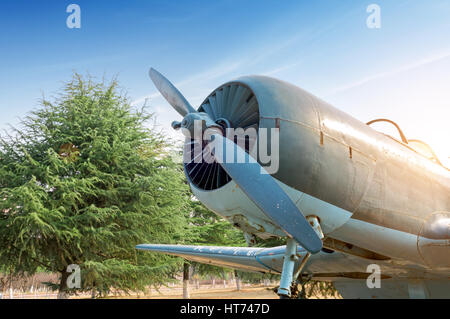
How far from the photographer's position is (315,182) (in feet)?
13.1

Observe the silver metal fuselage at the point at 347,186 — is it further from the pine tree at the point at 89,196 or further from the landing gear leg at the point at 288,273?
the pine tree at the point at 89,196

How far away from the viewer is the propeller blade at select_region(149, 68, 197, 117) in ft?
16.1

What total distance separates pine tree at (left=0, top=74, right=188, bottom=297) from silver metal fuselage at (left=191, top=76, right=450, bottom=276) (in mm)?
9407

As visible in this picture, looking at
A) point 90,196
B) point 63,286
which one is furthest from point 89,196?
point 63,286

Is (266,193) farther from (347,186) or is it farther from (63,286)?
(63,286)

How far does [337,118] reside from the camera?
4.37 meters

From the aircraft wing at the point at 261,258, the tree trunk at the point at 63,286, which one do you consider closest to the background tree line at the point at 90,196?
the tree trunk at the point at 63,286

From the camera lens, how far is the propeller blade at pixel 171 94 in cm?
489

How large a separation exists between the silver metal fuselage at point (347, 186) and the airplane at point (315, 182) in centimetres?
1

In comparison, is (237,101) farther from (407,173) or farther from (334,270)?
(334,270)

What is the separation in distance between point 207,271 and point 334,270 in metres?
16.6

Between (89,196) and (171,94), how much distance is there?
33.8 ft

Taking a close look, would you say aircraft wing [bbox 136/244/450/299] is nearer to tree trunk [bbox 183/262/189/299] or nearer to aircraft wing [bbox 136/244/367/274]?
aircraft wing [bbox 136/244/367/274]
